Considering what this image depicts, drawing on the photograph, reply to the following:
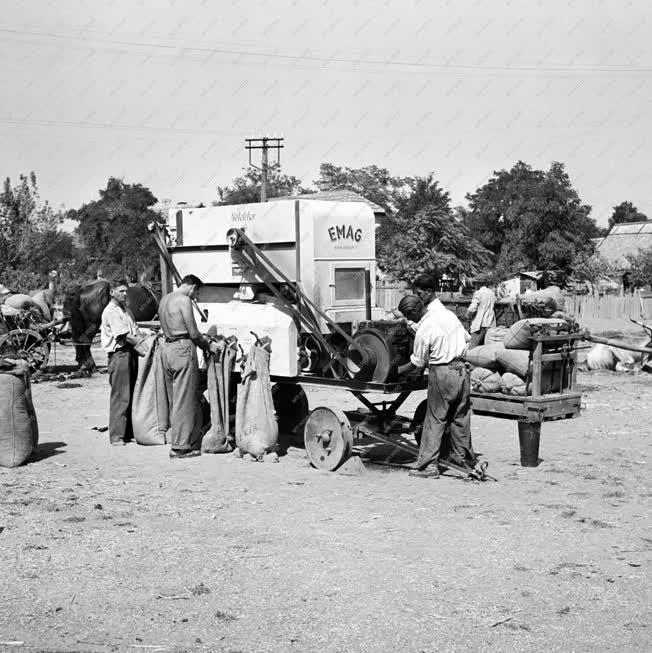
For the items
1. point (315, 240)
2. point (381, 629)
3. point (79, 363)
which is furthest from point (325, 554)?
point (79, 363)

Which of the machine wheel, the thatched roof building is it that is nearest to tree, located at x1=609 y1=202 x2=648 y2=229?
the thatched roof building

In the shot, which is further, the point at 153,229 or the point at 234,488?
the point at 153,229

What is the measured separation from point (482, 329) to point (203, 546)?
366 inches

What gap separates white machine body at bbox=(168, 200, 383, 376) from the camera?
902 centimetres

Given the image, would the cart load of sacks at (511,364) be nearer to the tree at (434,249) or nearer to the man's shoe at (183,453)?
the man's shoe at (183,453)

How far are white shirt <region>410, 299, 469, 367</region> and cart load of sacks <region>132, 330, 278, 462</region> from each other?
1814mm

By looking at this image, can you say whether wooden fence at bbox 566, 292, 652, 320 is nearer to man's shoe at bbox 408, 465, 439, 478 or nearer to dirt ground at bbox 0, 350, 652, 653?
dirt ground at bbox 0, 350, 652, 653

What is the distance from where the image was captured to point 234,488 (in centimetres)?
792

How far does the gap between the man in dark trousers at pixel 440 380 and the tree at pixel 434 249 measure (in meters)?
32.6

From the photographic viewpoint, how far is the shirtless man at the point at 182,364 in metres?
9.27

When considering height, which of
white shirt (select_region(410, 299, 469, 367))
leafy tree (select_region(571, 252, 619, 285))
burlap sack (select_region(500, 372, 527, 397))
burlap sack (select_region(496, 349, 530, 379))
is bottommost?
burlap sack (select_region(500, 372, 527, 397))

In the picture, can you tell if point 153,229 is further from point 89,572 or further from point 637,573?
point 637,573

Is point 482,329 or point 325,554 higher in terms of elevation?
point 482,329

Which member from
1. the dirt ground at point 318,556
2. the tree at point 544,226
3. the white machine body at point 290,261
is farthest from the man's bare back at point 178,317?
the tree at point 544,226
